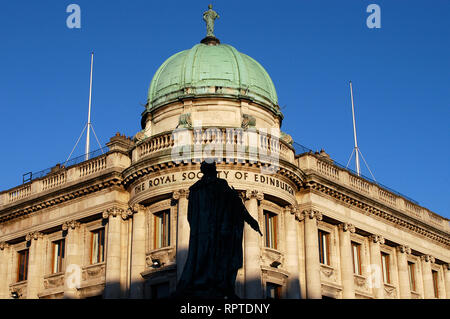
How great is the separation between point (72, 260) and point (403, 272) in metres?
19.2

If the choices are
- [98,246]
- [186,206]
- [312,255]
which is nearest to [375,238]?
[312,255]

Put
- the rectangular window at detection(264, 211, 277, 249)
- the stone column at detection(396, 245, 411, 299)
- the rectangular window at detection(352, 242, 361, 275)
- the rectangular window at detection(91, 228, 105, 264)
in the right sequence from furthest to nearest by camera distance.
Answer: the stone column at detection(396, 245, 411, 299) < the rectangular window at detection(352, 242, 361, 275) < the rectangular window at detection(91, 228, 105, 264) < the rectangular window at detection(264, 211, 277, 249)

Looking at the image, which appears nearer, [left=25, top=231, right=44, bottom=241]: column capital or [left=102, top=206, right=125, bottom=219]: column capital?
[left=102, top=206, right=125, bottom=219]: column capital

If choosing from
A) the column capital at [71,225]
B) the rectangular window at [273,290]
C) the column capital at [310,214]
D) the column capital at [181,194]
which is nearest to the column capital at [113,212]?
the column capital at [71,225]

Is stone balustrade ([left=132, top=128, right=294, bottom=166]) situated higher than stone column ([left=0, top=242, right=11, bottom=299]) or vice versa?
stone balustrade ([left=132, top=128, right=294, bottom=166])

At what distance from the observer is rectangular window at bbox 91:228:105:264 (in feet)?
123

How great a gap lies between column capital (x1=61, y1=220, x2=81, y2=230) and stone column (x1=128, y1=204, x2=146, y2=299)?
344cm

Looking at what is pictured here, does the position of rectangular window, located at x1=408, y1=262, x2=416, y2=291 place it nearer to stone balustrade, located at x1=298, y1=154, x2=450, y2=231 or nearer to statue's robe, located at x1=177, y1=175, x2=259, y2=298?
stone balustrade, located at x1=298, y1=154, x2=450, y2=231

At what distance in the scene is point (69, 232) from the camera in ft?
126

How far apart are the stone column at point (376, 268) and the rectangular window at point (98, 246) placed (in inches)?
584

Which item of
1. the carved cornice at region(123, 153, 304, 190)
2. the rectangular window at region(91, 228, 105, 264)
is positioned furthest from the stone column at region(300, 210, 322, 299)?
the rectangular window at region(91, 228, 105, 264)

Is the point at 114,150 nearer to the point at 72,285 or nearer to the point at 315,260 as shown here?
the point at 72,285

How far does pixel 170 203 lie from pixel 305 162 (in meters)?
7.78
